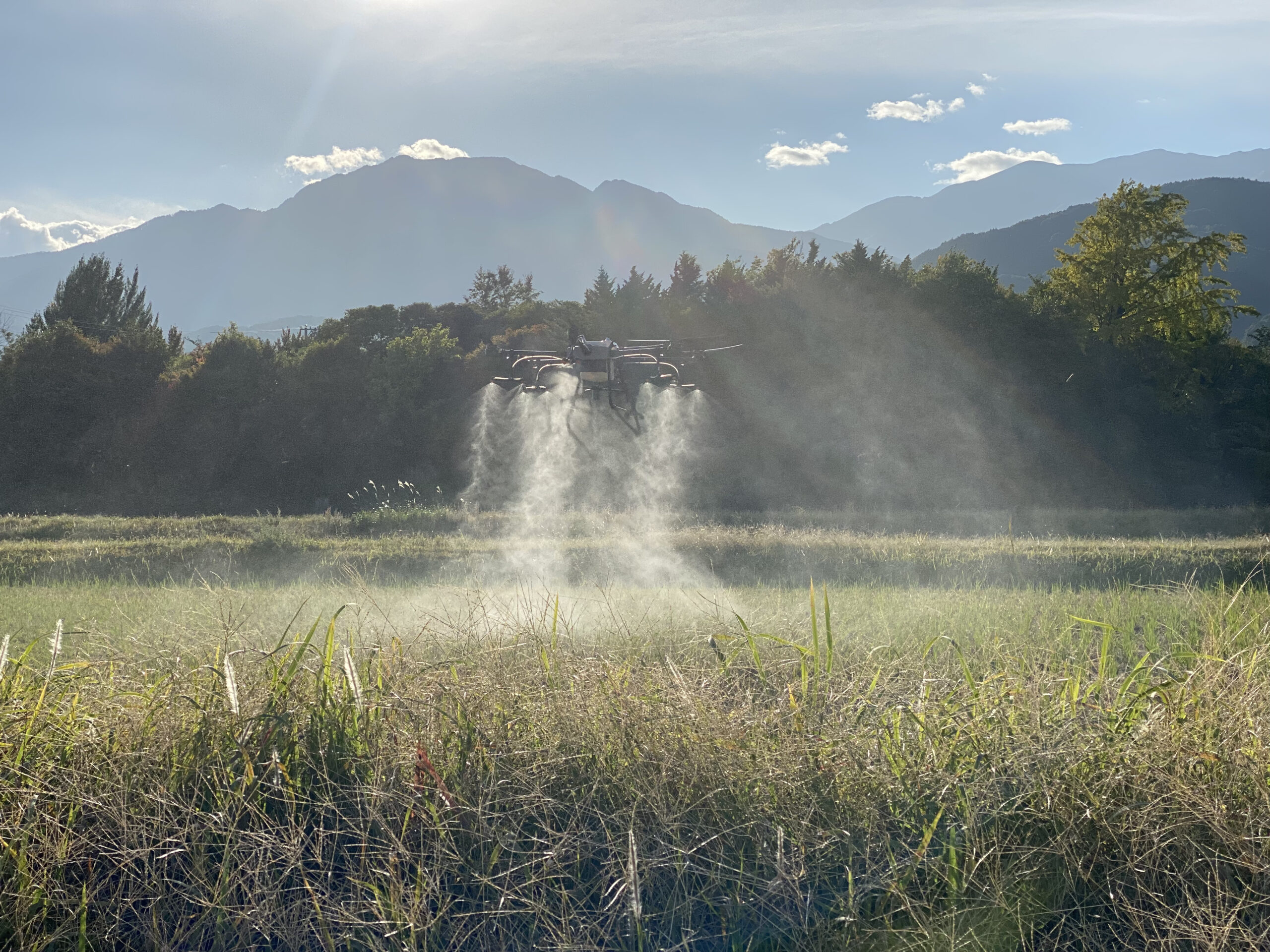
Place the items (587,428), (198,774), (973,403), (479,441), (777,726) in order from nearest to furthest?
(198,774)
(777,726)
(587,428)
(479,441)
(973,403)

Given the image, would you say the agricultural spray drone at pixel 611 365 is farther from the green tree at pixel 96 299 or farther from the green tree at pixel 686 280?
the green tree at pixel 96 299

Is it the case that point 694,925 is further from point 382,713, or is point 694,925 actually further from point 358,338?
point 358,338

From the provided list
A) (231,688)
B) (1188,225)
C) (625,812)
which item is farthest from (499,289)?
(1188,225)

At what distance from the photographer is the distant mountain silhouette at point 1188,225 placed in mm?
110375

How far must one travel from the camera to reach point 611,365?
1220 centimetres

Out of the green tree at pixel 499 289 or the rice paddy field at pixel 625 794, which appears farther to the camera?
the green tree at pixel 499 289

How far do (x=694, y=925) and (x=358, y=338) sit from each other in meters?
30.1

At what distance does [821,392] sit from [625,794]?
81.8 feet

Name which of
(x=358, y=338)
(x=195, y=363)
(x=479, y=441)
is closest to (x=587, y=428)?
(x=479, y=441)

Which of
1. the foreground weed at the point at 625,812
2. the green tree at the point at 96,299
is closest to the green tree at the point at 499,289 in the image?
the green tree at the point at 96,299

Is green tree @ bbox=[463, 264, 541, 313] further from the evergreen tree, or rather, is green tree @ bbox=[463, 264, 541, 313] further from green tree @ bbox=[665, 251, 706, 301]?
green tree @ bbox=[665, 251, 706, 301]

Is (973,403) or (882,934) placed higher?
(973,403)

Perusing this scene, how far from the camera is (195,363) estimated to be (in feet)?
103

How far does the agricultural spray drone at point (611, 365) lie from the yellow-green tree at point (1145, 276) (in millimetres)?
23741
